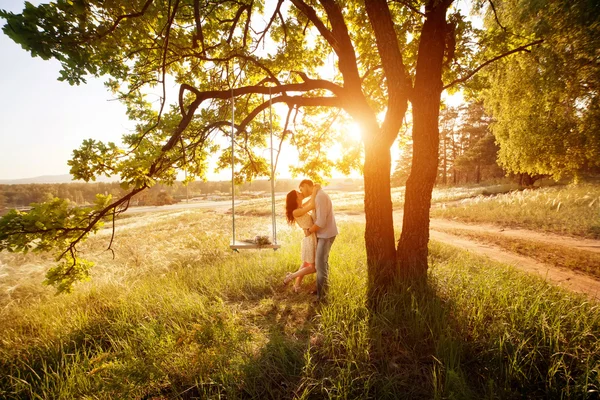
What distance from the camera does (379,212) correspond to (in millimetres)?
4375

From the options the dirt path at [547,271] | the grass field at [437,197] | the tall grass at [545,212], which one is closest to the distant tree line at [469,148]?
the grass field at [437,197]

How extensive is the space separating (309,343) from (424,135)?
360cm

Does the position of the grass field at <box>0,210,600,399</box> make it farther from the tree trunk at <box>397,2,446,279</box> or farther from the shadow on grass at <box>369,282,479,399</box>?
the tree trunk at <box>397,2,446,279</box>

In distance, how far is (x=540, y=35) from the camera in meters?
7.16

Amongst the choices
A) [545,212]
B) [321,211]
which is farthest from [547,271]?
[545,212]

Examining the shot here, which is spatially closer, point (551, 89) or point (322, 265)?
point (322, 265)

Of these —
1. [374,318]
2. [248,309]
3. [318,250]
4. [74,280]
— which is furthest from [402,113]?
[74,280]

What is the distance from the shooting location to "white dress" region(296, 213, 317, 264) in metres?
5.05

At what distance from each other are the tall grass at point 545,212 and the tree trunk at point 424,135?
930 cm

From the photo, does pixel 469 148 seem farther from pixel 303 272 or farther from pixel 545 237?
pixel 303 272

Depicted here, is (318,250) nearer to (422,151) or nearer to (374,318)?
(374,318)

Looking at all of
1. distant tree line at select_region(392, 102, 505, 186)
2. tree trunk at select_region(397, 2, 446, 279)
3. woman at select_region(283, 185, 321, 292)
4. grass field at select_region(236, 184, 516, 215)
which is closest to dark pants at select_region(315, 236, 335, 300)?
woman at select_region(283, 185, 321, 292)

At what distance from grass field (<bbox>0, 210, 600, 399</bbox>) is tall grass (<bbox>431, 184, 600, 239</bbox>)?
773cm

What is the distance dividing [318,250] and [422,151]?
2.50 metres
